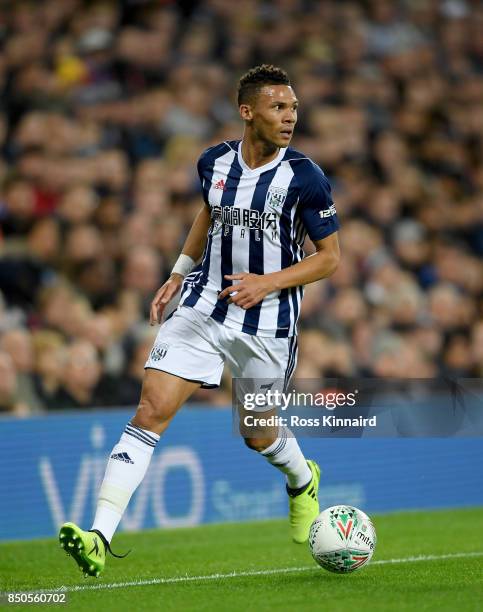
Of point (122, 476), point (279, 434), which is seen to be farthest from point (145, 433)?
point (279, 434)

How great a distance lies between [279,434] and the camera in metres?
6.89

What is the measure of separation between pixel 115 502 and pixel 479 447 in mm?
6723

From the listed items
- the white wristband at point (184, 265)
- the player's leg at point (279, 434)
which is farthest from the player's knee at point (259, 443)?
the white wristband at point (184, 265)

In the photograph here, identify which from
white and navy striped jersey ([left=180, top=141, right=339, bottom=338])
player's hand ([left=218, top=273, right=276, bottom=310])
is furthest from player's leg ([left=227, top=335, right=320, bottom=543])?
player's hand ([left=218, top=273, right=276, bottom=310])

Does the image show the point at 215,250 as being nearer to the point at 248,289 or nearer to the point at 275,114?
the point at 248,289

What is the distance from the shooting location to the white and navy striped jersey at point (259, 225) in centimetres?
650

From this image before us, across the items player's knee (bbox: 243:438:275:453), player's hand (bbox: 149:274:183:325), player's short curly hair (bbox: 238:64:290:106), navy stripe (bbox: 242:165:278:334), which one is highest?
player's short curly hair (bbox: 238:64:290:106)

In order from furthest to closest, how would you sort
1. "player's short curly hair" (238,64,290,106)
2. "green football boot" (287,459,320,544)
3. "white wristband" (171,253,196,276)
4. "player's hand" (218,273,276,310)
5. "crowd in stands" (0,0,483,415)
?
1. "crowd in stands" (0,0,483,415)
2. "green football boot" (287,459,320,544)
3. "white wristband" (171,253,196,276)
4. "player's short curly hair" (238,64,290,106)
5. "player's hand" (218,273,276,310)

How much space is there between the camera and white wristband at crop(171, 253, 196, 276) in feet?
22.9

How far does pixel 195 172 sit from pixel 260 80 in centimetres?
639

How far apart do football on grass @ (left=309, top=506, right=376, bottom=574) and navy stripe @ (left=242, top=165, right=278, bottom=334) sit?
109cm

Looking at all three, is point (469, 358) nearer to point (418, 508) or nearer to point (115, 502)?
point (418, 508)

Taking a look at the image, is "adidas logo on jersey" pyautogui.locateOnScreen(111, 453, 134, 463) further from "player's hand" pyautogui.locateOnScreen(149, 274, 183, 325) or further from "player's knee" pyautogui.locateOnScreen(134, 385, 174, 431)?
"player's hand" pyautogui.locateOnScreen(149, 274, 183, 325)

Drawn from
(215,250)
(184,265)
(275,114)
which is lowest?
(184,265)
